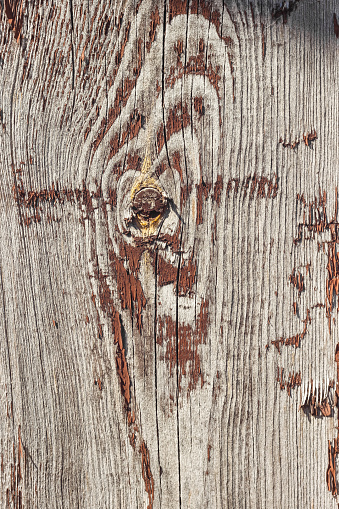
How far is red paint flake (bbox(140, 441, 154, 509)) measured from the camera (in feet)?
3.90

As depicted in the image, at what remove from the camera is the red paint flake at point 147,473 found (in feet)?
3.90

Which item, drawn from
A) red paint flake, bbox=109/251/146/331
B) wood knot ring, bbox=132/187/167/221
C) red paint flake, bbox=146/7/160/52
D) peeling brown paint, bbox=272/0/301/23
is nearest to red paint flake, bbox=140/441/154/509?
red paint flake, bbox=109/251/146/331

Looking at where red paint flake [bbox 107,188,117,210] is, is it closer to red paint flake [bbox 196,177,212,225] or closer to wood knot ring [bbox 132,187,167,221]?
wood knot ring [bbox 132,187,167,221]

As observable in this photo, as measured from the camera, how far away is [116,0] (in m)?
1.09

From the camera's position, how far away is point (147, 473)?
1.19 metres

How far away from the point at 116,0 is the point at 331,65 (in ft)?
2.10

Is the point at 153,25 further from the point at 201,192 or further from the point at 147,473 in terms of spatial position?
the point at 147,473

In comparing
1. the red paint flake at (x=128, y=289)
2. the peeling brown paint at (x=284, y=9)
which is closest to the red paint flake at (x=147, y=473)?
the red paint flake at (x=128, y=289)

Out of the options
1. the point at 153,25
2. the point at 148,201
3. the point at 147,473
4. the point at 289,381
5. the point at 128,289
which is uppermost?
the point at 153,25

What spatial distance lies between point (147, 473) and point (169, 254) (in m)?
0.66

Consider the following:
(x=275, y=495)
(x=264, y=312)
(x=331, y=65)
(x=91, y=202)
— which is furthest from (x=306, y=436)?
(x=331, y=65)

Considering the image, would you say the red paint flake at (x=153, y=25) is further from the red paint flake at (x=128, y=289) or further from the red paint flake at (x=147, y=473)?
the red paint flake at (x=147, y=473)

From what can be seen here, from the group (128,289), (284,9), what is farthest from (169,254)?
(284,9)

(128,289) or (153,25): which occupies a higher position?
(153,25)
